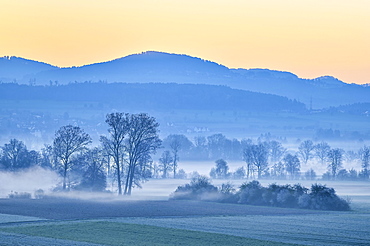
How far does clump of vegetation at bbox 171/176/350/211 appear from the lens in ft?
252

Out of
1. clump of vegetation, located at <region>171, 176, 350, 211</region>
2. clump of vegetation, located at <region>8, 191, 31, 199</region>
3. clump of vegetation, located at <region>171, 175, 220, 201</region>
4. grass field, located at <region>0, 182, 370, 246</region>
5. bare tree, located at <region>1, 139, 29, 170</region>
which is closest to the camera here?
grass field, located at <region>0, 182, 370, 246</region>

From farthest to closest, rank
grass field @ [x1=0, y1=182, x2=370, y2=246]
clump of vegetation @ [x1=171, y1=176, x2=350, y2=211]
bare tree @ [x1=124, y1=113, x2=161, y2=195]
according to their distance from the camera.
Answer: bare tree @ [x1=124, y1=113, x2=161, y2=195] < clump of vegetation @ [x1=171, y1=176, x2=350, y2=211] < grass field @ [x1=0, y1=182, x2=370, y2=246]

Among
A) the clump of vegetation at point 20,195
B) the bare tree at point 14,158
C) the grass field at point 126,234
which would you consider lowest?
the grass field at point 126,234

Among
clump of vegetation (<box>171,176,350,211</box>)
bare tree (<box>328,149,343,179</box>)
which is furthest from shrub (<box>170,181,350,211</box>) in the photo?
bare tree (<box>328,149,343,179</box>)

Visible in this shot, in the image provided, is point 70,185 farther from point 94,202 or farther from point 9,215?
point 9,215

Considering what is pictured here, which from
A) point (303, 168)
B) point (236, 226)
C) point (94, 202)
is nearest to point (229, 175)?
point (303, 168)

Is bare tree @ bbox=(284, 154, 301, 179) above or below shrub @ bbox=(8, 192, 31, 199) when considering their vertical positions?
above

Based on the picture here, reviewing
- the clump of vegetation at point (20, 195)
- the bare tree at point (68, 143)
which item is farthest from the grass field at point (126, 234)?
the bare tree at point (68, 143)

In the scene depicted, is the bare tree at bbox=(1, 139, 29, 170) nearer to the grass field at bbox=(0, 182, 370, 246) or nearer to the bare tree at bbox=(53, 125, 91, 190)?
the bare tree at bbox=(53, 125, 91, 190)

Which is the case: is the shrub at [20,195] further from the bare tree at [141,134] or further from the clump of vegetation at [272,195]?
the clump of vegetation at [272,195]

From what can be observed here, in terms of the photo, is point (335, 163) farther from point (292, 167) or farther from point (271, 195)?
point (271, 195)

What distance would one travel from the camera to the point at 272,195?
8069cm

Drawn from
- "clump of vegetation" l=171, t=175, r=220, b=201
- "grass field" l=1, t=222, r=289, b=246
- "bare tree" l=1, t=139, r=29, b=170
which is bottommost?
"grass field" l=1, t=222, r=289, b=246

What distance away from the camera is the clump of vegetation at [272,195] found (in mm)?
76812
